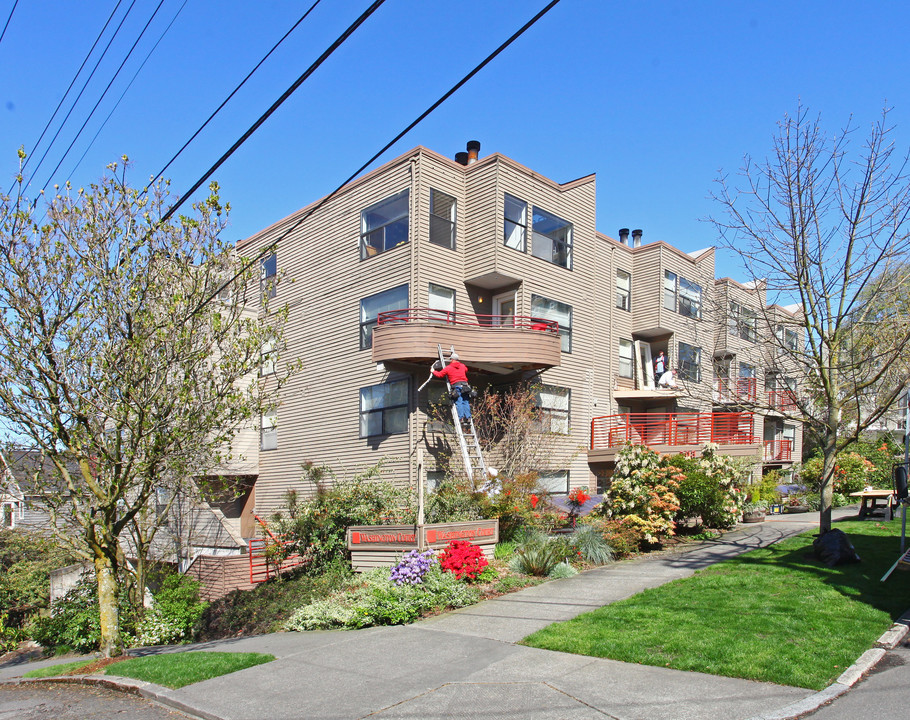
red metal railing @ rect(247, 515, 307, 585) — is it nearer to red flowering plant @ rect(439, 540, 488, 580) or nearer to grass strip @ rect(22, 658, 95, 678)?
red flowering plant @ rect(439, 540, 488, 580)

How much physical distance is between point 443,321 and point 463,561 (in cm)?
767

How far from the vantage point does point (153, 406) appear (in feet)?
35.1

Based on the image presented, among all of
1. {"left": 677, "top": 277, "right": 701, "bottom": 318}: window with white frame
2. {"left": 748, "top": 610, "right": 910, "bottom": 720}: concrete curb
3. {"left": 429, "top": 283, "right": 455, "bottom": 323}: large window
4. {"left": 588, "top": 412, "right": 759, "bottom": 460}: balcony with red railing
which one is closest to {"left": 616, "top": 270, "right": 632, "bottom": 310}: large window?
{"left": 677, "top": 277, "right": 701, "bottom": 318}: window with white frame

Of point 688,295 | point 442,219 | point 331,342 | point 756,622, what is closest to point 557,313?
point 442,219

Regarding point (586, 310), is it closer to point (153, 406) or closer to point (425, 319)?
point (425, 319)

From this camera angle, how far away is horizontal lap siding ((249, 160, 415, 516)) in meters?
20.6

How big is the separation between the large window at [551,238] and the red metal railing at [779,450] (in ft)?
44.2

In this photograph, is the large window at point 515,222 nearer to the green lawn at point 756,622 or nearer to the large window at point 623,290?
the large window at point 623,290

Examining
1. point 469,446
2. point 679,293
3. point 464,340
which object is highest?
point 679,293

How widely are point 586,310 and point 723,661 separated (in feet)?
55.5

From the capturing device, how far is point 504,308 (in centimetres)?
2159

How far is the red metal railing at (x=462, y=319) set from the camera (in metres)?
19.0

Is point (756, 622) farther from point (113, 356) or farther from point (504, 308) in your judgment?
point (504, 308)

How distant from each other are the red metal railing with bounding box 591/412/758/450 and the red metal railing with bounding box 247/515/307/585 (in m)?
10.6
